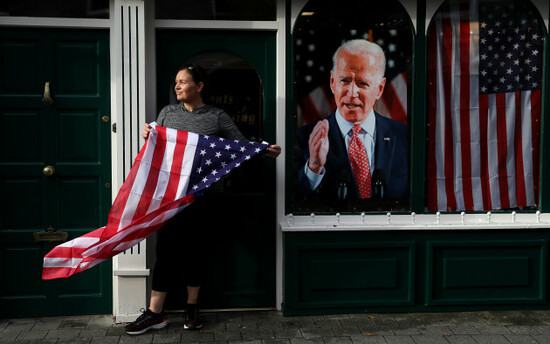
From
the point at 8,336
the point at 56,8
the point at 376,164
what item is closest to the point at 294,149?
the point at 376,164

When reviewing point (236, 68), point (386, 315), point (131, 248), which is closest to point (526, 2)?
point (236, 68)

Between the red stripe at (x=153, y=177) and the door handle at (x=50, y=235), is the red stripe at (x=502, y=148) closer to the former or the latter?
the red stripe at (x=153, y=177)

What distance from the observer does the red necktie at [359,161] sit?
17.7 feet

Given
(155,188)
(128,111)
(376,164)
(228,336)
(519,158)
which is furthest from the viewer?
(519,158)

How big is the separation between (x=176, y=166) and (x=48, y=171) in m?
1.18

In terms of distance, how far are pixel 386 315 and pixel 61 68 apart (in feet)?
11.4

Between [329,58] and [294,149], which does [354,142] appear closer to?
[294,149]

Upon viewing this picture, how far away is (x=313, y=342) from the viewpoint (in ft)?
15.3

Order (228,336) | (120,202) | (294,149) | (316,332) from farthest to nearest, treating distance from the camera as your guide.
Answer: (294,149) < (316,332) < (228,336) < (120,202)

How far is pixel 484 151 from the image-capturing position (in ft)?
18.0

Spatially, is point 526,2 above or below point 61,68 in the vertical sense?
above

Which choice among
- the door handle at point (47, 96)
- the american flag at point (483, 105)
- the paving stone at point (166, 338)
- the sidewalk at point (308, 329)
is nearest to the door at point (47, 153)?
the door handle at point (47, 96)

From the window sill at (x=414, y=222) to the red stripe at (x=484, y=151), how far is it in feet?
0.57

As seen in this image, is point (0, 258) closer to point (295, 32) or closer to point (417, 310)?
point (295, 32)
